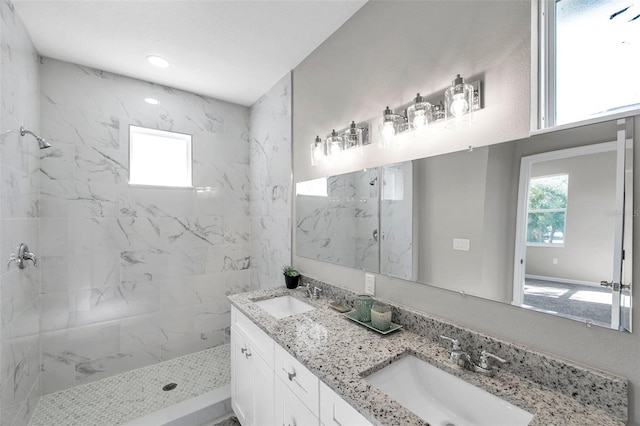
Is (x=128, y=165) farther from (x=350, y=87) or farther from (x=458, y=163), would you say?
(x=458, y=163)

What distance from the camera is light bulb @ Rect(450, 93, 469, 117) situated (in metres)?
1.12

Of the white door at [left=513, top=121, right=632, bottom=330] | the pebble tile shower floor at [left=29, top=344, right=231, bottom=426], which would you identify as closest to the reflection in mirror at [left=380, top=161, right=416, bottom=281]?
the white door at [left=513, top=121, right=632, bottom=330]

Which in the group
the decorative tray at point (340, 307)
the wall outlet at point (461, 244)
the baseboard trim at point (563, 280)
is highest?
the wall outlet at point (461, 244)

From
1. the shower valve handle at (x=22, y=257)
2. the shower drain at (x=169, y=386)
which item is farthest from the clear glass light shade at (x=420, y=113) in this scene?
the shower drain at (x=169, y=386)

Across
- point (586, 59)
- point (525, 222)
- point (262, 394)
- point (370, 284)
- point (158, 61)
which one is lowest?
point (262, 394)

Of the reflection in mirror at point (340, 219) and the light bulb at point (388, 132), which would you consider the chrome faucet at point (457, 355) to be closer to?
the reflection in mirror at point (340, 219)

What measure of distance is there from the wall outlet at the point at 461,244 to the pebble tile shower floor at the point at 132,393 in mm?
2194

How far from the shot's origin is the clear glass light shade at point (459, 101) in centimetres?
111

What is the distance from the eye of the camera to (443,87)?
4.09 ft

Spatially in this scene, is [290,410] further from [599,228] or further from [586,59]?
[586,59]

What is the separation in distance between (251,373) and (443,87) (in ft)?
6.10

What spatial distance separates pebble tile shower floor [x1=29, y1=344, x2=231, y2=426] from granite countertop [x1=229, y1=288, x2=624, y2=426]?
1.22 metres

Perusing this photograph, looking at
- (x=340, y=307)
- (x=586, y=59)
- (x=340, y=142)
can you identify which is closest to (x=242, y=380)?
(x=340, y=307)

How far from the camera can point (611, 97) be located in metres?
Result: 0.89
